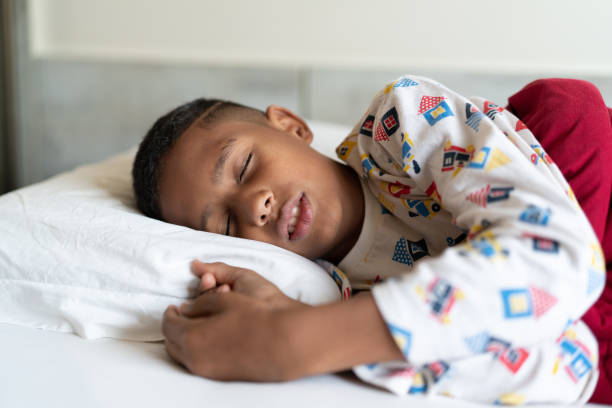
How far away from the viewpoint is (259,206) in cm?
83

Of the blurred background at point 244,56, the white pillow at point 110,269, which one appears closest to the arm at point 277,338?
the white pillow at point 110,269

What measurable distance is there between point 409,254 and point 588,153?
294 mm

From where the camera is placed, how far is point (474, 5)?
1.55m

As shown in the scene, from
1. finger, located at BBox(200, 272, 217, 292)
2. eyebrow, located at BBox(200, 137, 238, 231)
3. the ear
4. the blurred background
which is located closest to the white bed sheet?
finger, located at BBox(200, 272, 217, 292)

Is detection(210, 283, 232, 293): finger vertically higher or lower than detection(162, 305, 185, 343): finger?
higher

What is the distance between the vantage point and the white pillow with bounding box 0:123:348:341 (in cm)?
78

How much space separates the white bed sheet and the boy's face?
245mm

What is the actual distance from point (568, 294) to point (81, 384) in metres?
0.54

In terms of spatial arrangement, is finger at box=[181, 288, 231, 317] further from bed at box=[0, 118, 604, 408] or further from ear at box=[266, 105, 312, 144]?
ear at box=[266, 105, 312, 144]

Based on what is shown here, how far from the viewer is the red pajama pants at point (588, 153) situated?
2.24ft

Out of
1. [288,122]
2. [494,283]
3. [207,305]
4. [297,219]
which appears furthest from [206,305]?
[288,122]

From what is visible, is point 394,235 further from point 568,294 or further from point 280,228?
point 568,294

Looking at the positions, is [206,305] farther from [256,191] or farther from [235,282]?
[256,191]

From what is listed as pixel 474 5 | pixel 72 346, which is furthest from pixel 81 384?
pixel 474 5
